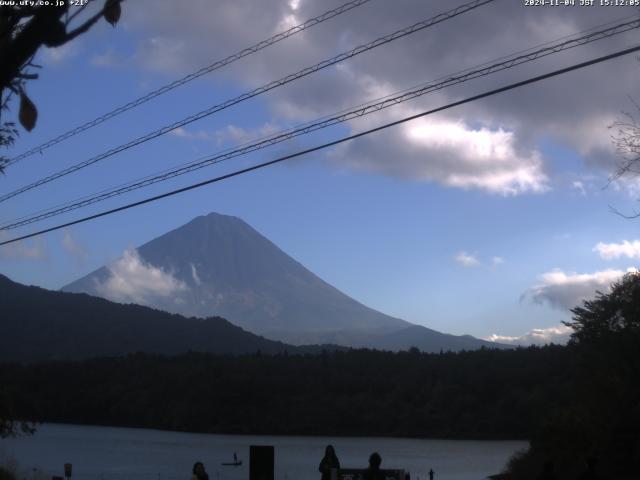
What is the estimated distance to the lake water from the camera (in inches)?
2569

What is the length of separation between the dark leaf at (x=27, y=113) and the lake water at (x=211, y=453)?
50.4m

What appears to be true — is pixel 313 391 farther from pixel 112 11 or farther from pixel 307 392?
pixel 112 11

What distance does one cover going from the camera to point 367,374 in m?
131

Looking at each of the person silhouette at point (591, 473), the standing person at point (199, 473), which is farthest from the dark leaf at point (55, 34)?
the person silhouette at point (591, 473)

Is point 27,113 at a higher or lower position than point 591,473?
higher

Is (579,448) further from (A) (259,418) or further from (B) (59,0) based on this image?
(A) (259,418)

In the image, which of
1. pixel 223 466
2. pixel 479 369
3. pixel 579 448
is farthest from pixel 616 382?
pixel 479 369

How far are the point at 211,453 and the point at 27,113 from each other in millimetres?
87835

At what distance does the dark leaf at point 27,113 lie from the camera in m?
4.82

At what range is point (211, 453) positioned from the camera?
8938 cm

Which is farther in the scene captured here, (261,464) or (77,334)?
(77,334)

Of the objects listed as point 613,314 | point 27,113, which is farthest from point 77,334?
point 27,113

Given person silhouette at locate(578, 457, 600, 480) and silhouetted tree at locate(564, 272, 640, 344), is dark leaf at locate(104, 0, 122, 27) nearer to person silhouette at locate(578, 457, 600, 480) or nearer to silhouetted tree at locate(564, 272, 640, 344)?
person silhouette at locate(578, 457, 600, 480)

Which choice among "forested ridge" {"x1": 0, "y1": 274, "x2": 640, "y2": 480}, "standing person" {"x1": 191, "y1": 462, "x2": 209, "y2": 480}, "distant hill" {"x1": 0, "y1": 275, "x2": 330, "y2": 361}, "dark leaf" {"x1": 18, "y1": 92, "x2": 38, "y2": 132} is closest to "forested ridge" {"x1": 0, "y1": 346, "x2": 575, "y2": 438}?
"forested ridge" {"x1": 0, "y1": 274, "x2": 640, "y2": 480}
